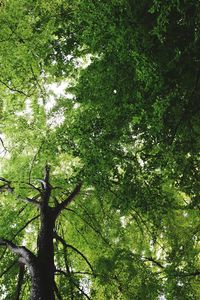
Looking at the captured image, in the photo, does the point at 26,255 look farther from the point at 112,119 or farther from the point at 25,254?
the point at 112,119

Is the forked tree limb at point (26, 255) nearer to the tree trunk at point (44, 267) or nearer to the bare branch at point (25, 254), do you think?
the bare branch at point (25, 254)

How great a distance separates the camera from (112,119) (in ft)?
15.8

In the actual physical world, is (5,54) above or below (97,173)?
above

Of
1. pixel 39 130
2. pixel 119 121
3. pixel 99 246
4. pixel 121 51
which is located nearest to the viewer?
pixel 121 51

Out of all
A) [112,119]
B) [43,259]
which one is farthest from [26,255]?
[112,119]

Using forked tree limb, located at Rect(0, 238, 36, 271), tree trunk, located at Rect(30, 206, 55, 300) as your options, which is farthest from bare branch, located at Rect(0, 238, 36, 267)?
tree trunk, located at Rect(30, 206, 55, 300)

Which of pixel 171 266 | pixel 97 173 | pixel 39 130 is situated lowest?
pixel 171 266

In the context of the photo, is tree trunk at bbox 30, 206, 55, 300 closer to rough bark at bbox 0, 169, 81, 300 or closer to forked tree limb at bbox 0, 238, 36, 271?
rough bark at bbox 0, 169, 81, 300

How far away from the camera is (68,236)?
32.2 feet

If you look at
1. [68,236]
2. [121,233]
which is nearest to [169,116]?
[121,233]

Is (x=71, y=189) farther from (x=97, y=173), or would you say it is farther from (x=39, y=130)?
(x=97, y=173)

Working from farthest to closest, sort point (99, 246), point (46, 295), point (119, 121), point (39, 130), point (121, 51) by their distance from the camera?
1. point (99, 246)
2. point (39, 130)
3. point (46, 295)
4. point (119, 121)
5. point (121, 51)

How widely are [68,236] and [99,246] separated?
158cm

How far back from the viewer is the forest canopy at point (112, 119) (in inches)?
155
